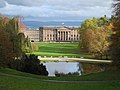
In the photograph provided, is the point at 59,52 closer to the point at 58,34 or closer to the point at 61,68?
the point at 61,68

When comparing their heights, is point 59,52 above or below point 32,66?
above

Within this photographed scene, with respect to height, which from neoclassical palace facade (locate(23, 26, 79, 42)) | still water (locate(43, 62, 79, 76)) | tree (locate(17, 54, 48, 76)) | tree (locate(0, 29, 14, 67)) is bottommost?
still water (locate(43, 62, 79, 76))

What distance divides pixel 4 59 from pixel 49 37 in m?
143

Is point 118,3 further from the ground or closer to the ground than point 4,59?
further from the ground

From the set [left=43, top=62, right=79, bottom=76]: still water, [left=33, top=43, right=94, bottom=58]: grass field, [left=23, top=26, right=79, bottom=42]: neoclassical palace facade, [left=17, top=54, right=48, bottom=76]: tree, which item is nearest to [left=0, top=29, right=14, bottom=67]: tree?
[left=17, top=54, right=48, bottom=76]: tree

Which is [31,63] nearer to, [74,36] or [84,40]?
[84,40]

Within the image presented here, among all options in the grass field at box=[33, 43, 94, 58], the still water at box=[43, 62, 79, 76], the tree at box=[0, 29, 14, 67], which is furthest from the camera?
the grass field at box=[33, 43, 94, 58]

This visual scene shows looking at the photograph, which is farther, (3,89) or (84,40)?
(84,40)

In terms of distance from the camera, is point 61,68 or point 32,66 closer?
point 32,66

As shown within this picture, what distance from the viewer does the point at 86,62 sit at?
189ft

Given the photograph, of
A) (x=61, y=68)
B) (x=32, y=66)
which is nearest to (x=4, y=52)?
(x=32, y=66)

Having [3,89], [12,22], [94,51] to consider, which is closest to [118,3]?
[3,89]

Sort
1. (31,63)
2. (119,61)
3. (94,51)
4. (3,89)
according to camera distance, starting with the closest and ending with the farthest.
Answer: (3,89) → (119,61) → (31,63) → (94,51)

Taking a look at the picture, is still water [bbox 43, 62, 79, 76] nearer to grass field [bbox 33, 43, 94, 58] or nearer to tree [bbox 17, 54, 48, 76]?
tree [bbox 17, 54, 48, 76]
